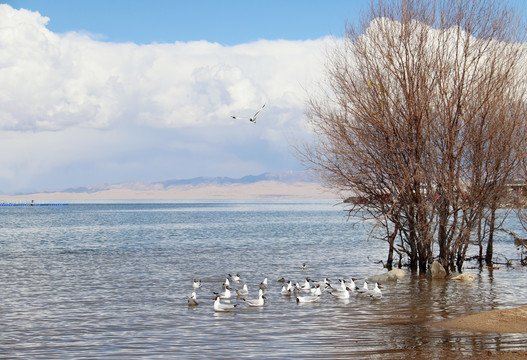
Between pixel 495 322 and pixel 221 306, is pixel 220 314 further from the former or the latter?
pixel 495 322

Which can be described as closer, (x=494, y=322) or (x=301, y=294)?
(x=494, y=322)

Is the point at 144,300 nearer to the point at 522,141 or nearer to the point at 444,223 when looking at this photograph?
the point at 444,223

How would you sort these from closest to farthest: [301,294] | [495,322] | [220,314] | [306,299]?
[495,322] → [220,314] → [306,299] → [301,294]

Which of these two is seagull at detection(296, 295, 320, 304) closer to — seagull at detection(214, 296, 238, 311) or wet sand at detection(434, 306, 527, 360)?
seagull at detection(214, 296, 238, 311)

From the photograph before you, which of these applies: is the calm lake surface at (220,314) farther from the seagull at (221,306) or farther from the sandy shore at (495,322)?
the sandy shore at (495,322)

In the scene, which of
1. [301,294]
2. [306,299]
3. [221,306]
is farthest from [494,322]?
[301,294]

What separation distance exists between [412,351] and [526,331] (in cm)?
341

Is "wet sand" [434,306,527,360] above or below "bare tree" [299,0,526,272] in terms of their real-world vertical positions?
below

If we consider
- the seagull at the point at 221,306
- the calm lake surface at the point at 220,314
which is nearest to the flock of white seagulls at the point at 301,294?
the seagull at the point at 221,306

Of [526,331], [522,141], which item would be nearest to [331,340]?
[526,331]

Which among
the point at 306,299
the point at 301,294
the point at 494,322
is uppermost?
the point at 494,322

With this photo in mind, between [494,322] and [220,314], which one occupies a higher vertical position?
[494,322]

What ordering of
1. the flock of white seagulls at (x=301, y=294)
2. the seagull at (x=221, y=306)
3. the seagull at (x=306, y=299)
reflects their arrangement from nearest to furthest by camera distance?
the seagull at (x=221, y=306) < the flock of white seagulls at (x=301, y=294) < the seagull at (x=306, y=299)

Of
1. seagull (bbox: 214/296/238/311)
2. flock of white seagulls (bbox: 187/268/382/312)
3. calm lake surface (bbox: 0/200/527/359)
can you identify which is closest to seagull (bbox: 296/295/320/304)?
flock of white seagulls (bbox: 187/268/382/312)
